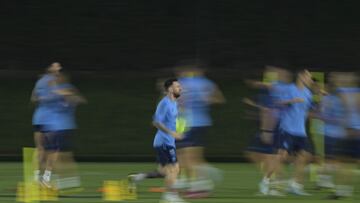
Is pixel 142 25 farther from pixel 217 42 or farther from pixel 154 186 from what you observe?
pixel 154 186

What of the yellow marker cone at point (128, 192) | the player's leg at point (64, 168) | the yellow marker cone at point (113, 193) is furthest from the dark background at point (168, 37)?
the yellow marker cone at point (113, 193)

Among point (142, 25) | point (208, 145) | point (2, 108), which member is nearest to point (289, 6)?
point (142, 25)

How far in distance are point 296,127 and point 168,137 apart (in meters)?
2.73

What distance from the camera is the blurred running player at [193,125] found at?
13141 millimetres

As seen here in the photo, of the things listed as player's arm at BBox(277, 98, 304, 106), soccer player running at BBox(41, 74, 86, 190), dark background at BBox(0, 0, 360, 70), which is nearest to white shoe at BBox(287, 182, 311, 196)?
player's arm at BBox(277, 98, 304, 106)

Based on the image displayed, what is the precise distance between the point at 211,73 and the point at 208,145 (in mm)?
3376

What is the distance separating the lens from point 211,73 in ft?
85.9

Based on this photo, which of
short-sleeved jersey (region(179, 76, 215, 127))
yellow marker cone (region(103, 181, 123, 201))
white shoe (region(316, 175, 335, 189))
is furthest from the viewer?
white shoe (region(316, 175, 335, 189))

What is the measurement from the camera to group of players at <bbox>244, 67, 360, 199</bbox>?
1279cm

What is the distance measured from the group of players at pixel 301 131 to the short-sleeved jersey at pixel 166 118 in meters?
1.95

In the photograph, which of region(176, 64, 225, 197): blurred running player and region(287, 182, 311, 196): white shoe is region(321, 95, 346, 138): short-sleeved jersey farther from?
region(176, 64, 225, 197): blurred running player

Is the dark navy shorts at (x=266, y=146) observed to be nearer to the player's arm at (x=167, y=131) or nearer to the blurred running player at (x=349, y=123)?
the blurred running player at (x=349, y=123)

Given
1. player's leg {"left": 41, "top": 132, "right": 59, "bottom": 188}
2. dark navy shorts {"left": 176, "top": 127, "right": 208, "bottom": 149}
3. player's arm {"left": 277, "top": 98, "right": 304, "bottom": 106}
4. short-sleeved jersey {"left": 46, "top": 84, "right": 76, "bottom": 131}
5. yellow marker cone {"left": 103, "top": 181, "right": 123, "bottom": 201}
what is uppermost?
player's arm {"left": 277, "top": 98, "right": 304, "bottom": 106}

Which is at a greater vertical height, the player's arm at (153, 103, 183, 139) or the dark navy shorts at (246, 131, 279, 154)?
the player's arm at (153, 103, 183, 139)
